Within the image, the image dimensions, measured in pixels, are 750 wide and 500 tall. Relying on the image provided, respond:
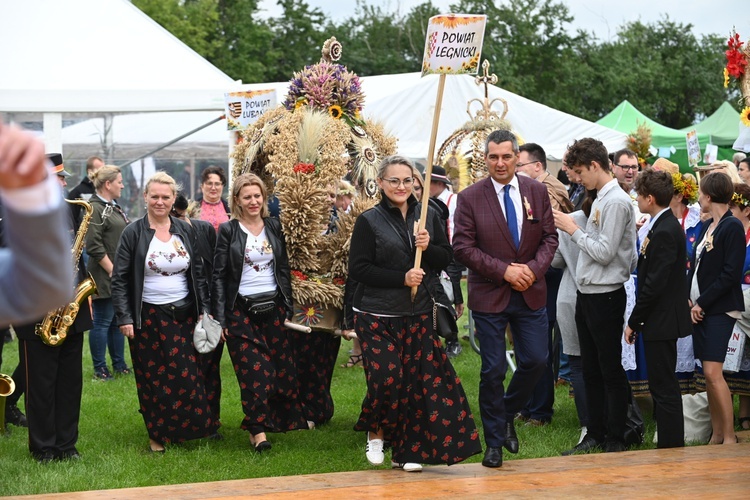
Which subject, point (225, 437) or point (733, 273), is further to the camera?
point (225, 437)

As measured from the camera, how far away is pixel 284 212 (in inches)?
278

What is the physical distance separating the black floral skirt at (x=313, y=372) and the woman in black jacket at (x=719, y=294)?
8.88 ft

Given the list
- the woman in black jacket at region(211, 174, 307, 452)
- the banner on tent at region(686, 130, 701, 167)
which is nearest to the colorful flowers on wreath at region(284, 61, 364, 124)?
the woman in black jacket at region(211, 174, 307, 452)

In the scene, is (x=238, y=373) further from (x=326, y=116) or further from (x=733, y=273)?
(x=733, y=273)

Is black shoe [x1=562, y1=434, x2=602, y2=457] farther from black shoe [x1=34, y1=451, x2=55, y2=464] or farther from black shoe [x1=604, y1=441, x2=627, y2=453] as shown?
black shoe [x1=34, y1=451, x2=55, y2=464]

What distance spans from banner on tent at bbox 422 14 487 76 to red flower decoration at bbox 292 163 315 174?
4.31 feet

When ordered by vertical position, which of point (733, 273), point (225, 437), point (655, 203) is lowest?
point (225, 437)

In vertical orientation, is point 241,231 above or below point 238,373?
above

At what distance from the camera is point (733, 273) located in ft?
21.3

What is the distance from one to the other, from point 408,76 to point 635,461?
43.2ft

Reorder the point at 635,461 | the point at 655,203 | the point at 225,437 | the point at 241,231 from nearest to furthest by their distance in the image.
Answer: the point at 635,461 → the point at 655,203 → the point at 241,231 → the point at 225,437

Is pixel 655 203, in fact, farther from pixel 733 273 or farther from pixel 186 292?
pixel 186 292

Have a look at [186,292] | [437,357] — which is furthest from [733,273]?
[186,292]

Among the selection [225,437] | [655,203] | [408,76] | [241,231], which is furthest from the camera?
[408,76]
